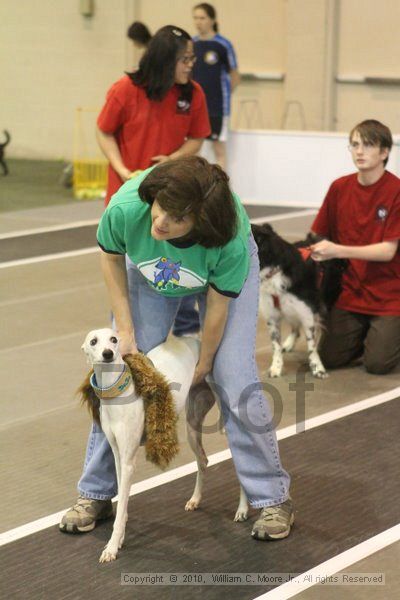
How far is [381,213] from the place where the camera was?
479 centimetres

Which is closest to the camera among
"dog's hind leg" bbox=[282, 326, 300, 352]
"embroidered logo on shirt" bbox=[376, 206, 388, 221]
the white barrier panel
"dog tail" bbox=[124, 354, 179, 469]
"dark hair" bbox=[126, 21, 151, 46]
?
"dog tail" bbox=[124, 354, 179, 469]

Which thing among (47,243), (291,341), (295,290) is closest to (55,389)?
(295,290)

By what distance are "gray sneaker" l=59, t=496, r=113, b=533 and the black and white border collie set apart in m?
1.74

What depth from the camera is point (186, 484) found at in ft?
11.6

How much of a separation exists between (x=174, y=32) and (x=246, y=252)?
6.43 ft

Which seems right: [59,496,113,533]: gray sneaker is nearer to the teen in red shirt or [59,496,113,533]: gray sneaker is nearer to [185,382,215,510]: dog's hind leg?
[185,382,215,510]: dog's hind leg

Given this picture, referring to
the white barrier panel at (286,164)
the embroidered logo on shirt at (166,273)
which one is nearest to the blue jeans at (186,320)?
the embroidered logo on shirt at (166,273)

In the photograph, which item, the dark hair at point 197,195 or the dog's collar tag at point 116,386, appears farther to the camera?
the dog's collar tag at point 116,386

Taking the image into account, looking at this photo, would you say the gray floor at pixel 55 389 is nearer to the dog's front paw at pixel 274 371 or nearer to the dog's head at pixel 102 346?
the dog's front paw at pixel 274 371

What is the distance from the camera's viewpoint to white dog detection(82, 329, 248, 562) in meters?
2.83

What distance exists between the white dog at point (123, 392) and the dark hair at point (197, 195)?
401mm

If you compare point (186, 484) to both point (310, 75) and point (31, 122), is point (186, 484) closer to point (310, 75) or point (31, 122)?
point (310, 75)

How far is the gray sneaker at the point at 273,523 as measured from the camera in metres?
3.10

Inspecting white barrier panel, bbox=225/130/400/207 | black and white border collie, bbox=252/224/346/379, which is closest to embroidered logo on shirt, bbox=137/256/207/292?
black and white border collie, bbox=252/224/346/379
